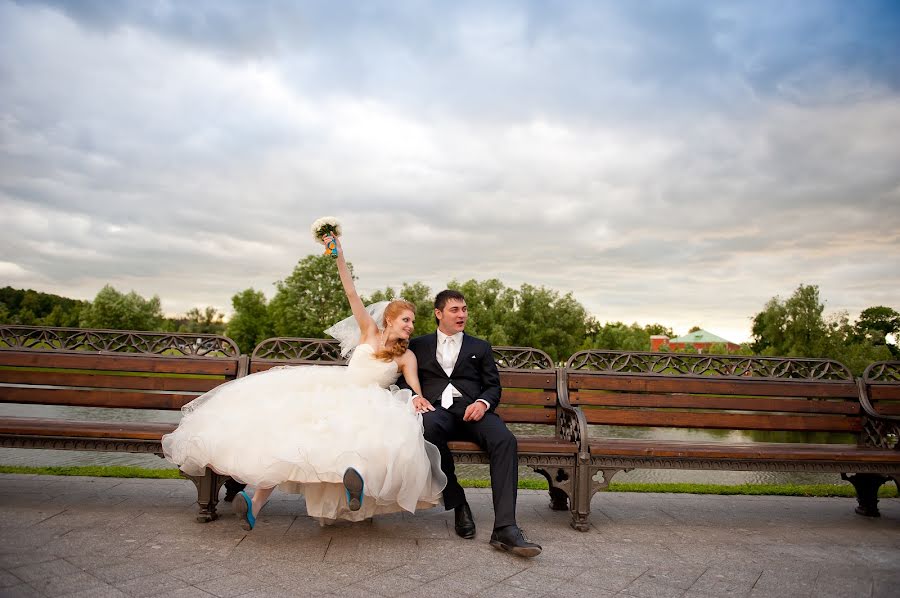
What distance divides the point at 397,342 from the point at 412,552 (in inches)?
69.2

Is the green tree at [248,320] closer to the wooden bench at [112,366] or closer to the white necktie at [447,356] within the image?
the wooden bench at [112,366]

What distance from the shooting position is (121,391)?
18.6 ft

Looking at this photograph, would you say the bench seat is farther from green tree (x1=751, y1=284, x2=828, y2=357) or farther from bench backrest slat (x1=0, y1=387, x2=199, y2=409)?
green tree (x1=751, y1=284, x2=828, y2=357)

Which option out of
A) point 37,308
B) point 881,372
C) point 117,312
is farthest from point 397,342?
point 37,308

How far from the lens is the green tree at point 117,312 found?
211 feet

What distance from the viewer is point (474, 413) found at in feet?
16.1

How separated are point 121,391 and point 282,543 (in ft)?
8.09

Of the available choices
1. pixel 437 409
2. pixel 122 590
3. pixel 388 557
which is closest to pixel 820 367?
pixel 437 409

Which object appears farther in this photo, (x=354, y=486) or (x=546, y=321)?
(x=546, y=321)

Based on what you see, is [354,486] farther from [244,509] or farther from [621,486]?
[621,486]

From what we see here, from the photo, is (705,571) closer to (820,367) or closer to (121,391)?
(820,367)

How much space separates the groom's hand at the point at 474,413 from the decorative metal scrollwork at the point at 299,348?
5.18ft

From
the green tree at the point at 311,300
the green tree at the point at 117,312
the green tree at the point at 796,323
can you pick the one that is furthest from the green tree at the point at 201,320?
the green tree at the point at 796,323

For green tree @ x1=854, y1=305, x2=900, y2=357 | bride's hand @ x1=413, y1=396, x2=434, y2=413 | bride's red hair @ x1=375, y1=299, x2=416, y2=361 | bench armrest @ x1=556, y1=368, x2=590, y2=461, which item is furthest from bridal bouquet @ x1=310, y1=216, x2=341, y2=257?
green tree @ x1=854, y1=305, x2=900, y2=357
